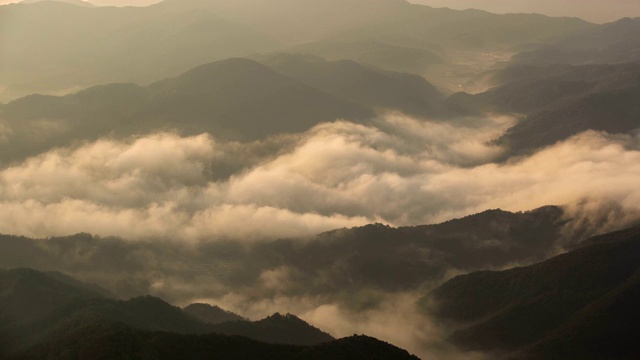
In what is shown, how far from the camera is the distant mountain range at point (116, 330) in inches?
3529

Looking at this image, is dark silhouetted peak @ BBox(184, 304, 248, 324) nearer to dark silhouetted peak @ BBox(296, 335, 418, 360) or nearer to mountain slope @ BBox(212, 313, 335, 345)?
mountain slope @ BBox(212, 313, 335, 345)

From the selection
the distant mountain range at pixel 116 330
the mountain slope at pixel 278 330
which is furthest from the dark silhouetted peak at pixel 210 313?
the mountain slope at pixel 278 330

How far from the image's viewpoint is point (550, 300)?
436 ft

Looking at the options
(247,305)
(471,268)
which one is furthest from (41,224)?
(471,268)

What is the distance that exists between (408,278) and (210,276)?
137 ft

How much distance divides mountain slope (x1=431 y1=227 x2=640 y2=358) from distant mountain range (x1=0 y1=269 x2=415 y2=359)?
29.2 m

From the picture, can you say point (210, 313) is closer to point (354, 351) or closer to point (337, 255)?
point (337, 255)

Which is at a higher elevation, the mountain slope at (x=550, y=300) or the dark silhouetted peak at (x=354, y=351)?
the mountain slope at (x=550, y=300)

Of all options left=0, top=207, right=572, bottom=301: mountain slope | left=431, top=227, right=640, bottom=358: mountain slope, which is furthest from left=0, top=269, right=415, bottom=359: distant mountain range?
left=0, top=207, right=572, bottom=301: mountain slope

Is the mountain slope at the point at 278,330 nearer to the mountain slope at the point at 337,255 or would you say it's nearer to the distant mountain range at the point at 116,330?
the distant mountain range at the point at 116,330

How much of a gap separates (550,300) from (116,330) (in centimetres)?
7247

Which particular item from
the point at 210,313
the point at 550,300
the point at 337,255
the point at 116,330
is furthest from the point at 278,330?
the point at 337,255

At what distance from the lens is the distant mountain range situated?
8962cm

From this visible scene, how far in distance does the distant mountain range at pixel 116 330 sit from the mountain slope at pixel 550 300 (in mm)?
29247
